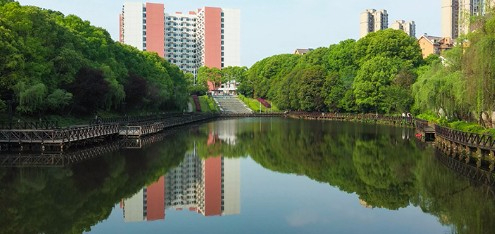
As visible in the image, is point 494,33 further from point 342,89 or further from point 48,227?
point 342,89

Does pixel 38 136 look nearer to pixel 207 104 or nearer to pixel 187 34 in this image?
pixel 207 104

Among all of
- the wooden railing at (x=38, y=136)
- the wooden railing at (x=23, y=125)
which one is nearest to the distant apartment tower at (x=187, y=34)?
the wooden railing at (x=23, y=125)

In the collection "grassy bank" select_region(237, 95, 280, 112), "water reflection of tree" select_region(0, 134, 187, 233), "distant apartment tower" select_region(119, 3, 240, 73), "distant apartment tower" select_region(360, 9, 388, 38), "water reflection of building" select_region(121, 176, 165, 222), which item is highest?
"distant apartment tower" select_region(360, 9, 388, 38)

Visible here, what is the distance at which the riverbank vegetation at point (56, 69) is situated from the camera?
36791mm

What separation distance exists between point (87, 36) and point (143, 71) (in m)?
19.0

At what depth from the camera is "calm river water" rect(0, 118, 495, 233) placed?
1562 centimetres

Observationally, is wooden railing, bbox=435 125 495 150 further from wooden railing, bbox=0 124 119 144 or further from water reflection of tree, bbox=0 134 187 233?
wooden railing, bbox=0 124 119 144

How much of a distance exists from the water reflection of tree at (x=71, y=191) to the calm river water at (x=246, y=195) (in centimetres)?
4

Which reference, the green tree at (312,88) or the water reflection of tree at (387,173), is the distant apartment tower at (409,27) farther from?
the water reflection of tree at (387,173)

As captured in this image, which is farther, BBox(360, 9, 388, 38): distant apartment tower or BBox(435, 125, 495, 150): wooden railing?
BBox(360, 9, 388, 38): distant apartment tower

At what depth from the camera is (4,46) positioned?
35594 mm

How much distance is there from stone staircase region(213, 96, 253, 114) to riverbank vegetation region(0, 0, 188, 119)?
150ft

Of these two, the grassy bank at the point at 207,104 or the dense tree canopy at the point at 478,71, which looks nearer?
the dense tree canopy at the point at 478,71

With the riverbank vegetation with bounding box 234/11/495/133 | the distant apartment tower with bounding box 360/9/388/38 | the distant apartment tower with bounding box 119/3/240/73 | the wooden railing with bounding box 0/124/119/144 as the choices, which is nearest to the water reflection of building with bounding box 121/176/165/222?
the wooden railing with bounding box 0/124/119/144
